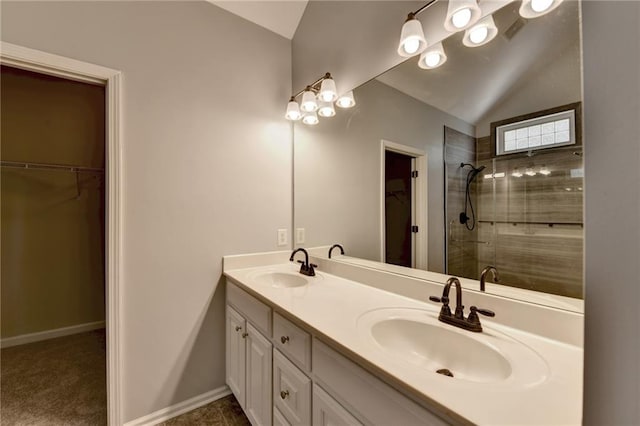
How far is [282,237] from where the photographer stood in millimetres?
1969

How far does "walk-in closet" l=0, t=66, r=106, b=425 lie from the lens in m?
2.27

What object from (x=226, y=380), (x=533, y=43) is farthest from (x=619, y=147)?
(x=226, y=380)

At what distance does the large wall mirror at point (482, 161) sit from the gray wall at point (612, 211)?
496 mm

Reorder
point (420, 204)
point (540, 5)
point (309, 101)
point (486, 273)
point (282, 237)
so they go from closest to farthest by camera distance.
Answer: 1. point (540, 5)
2. point (486, 273)
3. point (420, 204)
4. point (309, 101)
5. point (282, 237)

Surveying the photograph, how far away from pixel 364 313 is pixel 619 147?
86 centimetres

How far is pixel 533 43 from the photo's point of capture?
0.89m

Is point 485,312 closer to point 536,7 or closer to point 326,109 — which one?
point 536,7

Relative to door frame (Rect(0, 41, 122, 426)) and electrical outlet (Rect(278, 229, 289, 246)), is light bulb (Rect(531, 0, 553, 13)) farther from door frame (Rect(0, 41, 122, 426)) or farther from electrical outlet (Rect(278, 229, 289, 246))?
door frame (Rect(0, 41, 122, 426))

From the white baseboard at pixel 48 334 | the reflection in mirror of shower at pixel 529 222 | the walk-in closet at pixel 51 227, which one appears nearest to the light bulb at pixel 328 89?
the reflection in mirror of shower at pixel 529 222

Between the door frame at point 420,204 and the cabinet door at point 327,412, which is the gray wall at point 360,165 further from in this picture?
the cabinet door at point 327,412

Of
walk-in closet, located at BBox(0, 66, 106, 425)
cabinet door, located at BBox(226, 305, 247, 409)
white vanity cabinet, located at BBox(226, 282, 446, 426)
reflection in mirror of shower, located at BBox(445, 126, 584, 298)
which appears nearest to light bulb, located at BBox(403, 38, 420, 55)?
reflection in mirror of shower, located at BBox(445, 126, 584, 298)

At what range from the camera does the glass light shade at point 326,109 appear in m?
1.75

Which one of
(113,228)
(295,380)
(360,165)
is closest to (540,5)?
(360,165)

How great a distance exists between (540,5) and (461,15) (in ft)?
0.82
